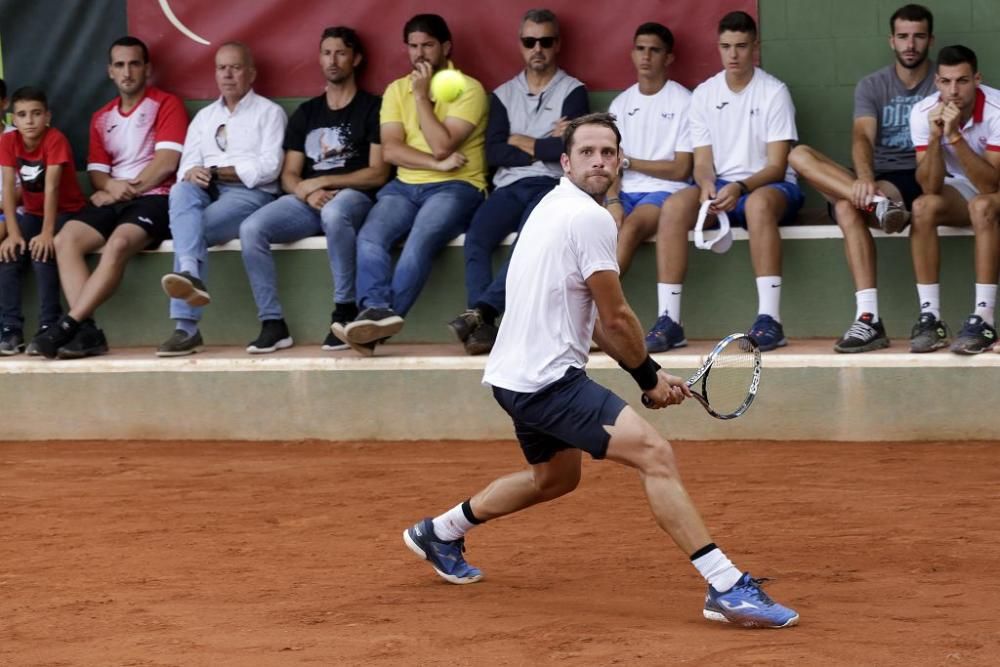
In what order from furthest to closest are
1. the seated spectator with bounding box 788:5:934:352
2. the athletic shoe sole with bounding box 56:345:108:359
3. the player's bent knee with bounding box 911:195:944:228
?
the athletic shoe sole with bounding box 56:345:108:359
the seated spectator with bounding box 788:5:934:352
the player's bent knee with bounding box 911:195:944:228

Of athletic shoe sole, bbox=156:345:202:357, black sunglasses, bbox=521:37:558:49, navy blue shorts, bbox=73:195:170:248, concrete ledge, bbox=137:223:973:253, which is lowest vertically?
athletic shoe sole, bbox=156:345:202:357

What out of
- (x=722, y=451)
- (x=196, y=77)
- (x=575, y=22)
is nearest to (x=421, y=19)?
(x=575, y=22)

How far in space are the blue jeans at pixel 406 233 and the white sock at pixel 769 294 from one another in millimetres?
1956

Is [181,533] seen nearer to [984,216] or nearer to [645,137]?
[645,137]

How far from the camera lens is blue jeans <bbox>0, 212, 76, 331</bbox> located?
1012 centimetres

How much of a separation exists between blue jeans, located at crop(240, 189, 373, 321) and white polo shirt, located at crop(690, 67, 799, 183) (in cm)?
223

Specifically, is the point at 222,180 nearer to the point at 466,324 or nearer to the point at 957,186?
the point at 466,324

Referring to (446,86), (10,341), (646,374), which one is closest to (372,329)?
(446,86)

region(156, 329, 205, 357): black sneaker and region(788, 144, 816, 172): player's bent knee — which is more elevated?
region(788, 144, 816, 172): player's bent knee

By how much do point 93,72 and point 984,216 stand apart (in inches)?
250

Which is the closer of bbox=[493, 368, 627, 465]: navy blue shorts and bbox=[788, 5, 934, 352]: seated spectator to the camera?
bbox=[493, 368, 627, 465]: navy blue shorts

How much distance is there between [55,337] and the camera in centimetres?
980

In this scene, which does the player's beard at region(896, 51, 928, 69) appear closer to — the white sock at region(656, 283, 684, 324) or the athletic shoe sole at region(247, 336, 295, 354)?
the white sock at region(656, 283, 684, 324)

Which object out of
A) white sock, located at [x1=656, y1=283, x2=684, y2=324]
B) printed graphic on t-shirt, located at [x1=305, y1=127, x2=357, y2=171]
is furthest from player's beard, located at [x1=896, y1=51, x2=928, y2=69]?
printed graphic on t-shirt, located at [x1=305, y1=127, x2=357, y2=171]
